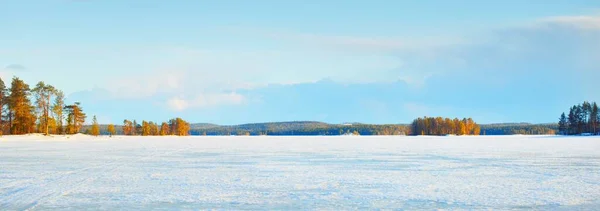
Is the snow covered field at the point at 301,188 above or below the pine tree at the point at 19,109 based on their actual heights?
below

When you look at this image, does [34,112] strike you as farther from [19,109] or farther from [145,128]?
[145,128]

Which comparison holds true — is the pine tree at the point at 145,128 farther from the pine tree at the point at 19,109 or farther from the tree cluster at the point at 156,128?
the pine tree at the point at 19,109

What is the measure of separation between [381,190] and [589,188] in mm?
4108

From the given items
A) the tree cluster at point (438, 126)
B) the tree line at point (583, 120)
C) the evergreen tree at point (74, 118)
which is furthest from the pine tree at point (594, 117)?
the evergreen tree at point (74, 118)

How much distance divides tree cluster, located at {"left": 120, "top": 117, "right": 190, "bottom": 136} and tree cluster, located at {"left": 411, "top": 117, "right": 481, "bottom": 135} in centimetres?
7033

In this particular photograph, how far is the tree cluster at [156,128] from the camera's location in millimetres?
135125

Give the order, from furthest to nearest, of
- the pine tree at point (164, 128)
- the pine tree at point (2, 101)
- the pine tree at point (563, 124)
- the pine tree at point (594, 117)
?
the pine tree at point (164, 128) → the pine tree at point (563, 124) → the pine tree at point (594, 117) → the pine tree at point (2, 101)

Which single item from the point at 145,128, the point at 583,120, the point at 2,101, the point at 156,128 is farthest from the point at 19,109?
the point at 583,120

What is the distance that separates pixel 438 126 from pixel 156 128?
81724 millimetres

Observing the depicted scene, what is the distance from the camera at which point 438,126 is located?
492 feet

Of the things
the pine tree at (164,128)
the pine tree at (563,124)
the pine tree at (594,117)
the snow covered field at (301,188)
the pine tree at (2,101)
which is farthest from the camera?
the pine tree at (164,128)

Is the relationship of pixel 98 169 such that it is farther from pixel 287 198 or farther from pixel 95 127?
pixel 95 127

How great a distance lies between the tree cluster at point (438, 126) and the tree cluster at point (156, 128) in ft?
231

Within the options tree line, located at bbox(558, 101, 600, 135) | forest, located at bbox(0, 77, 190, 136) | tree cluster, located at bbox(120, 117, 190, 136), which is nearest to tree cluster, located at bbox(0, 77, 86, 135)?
forest, located at bbox(0, 77, 190, 136)
